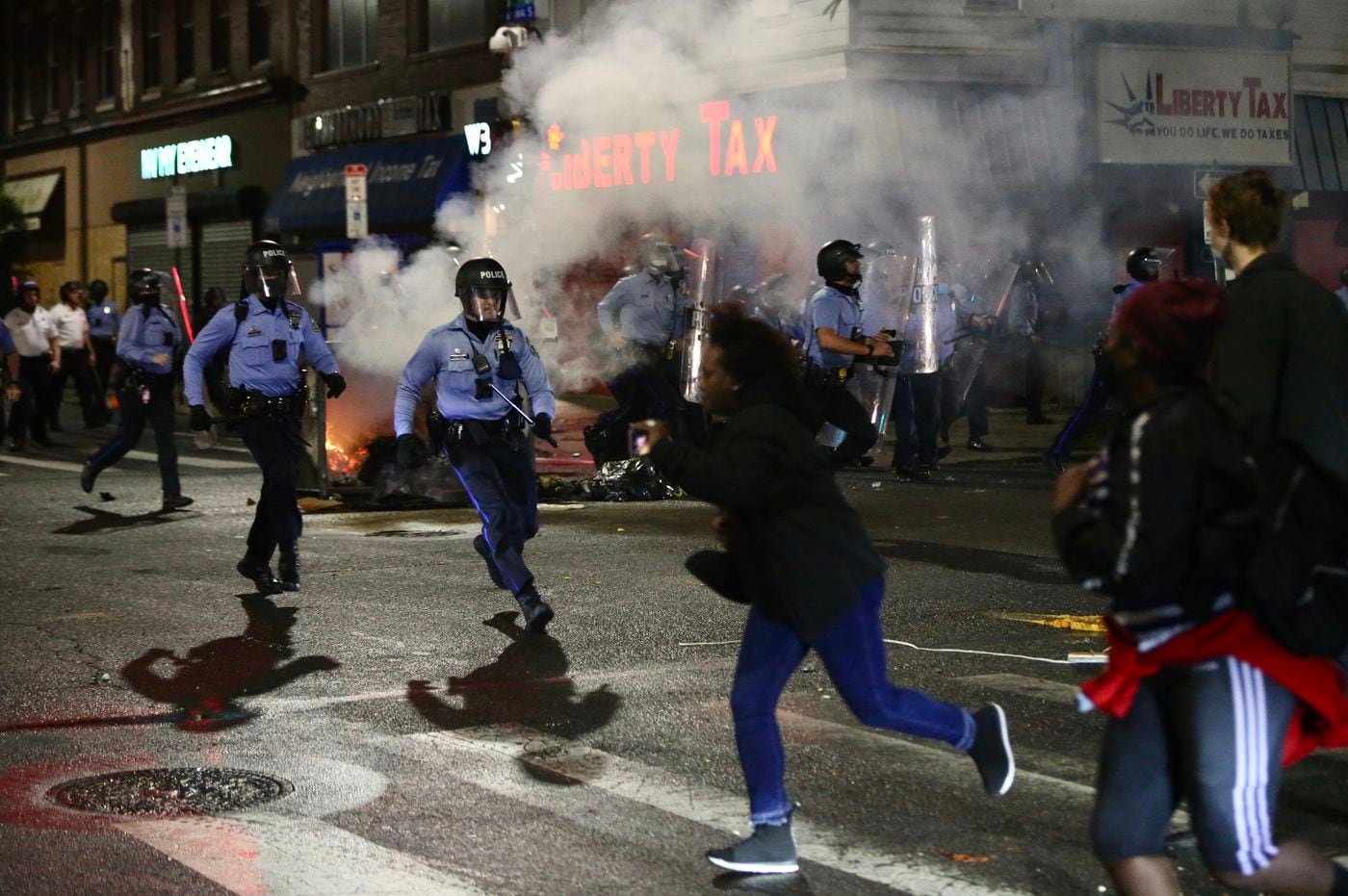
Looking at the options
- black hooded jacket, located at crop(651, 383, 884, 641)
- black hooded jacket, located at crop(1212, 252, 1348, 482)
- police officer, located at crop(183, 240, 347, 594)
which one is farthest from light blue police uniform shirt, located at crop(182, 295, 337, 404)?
black hooded jacket, located at crop(1212, 252, 1348, 482)

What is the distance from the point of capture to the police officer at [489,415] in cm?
855

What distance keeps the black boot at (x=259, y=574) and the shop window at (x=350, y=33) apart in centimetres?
2180

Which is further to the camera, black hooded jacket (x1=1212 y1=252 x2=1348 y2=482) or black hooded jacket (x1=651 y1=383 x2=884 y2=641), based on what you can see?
black hooded jacket (x1=651 y1=383 x2=884 y2=641)

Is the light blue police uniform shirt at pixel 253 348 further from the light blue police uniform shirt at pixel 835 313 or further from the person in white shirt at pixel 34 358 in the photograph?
the person in white shirt at pixel 34 358

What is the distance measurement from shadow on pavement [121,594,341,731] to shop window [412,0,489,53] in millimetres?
20062

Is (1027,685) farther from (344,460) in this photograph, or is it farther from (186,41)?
(186,41)

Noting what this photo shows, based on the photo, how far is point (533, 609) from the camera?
852cm

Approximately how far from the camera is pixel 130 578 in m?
10.3

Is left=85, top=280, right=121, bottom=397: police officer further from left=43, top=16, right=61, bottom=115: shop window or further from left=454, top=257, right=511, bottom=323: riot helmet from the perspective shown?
left=43, top=16, right=61, bottom=115: shop window

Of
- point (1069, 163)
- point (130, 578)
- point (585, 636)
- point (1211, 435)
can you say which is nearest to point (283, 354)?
point (130, 578)

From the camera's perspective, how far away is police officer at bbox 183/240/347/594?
9570mm

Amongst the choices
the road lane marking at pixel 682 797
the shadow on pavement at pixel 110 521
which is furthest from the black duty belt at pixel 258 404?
the road lane marking at pixel 682 797

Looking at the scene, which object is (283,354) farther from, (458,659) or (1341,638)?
(1341,638)

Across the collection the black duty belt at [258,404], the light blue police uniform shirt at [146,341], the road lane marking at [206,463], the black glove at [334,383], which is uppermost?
the light blue police uniform shirt at [146,341]
